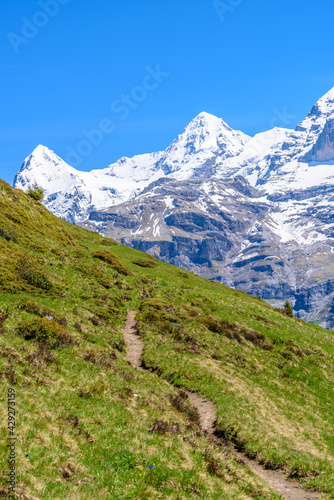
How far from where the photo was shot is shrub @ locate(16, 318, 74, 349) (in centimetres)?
2167

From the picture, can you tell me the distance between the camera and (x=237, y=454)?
60.2 feet

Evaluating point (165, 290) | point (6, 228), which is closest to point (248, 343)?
point (165, 290)

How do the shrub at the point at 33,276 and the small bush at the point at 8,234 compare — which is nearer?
the shrub at the point at 33,276

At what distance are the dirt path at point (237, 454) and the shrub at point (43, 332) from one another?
694cm

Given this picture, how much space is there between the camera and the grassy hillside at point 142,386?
11945 mm

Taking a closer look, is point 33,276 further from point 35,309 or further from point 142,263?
point 142,263

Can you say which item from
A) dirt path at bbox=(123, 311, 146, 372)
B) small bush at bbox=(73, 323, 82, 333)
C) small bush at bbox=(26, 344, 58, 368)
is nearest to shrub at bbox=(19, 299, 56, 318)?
Result: small bush at bbox=(73, 323, 82, 333)

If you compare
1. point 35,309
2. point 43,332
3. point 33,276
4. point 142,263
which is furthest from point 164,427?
point 142,263

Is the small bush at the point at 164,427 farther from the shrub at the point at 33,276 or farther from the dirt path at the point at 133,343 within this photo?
the shrub at the point at 33,276

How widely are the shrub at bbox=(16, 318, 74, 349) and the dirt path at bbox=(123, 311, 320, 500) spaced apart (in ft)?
22.8

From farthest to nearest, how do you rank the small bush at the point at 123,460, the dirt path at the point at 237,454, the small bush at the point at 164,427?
the small bush at the point at 164,427 < the dirt path at the point at 237,454 < the small bush at the point at 123,460

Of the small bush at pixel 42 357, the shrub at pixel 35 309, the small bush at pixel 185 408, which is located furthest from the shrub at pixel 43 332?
the small bush at pixel 185 408

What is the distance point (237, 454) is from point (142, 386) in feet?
22.4

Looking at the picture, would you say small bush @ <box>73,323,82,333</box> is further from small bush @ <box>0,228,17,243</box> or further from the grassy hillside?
small bush @ <box>0,228,17,243</box>
